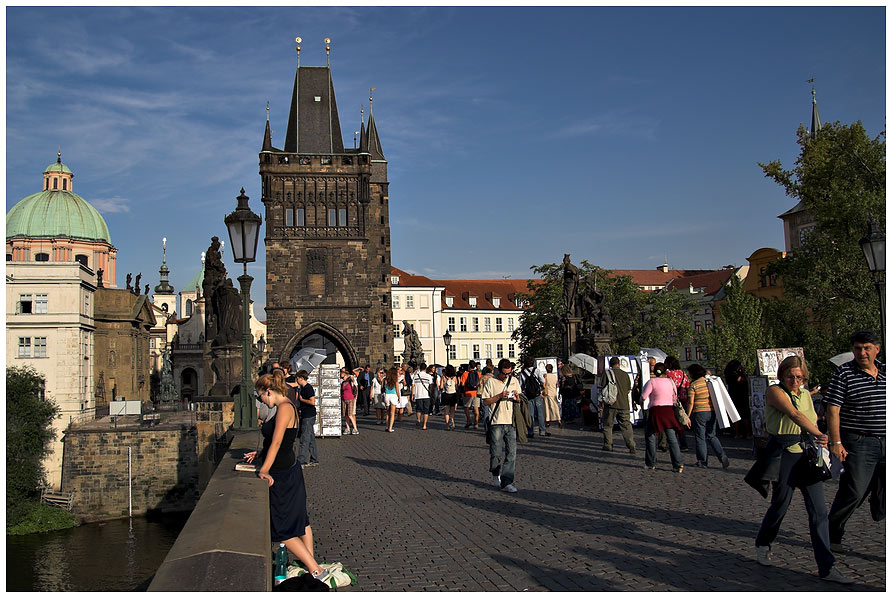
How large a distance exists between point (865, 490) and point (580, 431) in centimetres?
1220

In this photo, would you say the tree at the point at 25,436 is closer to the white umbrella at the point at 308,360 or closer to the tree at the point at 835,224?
the white umbrella at the point at 308,360

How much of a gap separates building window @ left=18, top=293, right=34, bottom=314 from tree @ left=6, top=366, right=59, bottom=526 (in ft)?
22.5

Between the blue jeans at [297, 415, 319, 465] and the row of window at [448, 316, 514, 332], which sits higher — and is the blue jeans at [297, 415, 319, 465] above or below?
below

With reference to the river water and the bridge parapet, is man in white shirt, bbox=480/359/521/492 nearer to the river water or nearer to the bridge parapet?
the bridge parapet

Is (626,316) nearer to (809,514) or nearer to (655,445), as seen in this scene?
(655,445)

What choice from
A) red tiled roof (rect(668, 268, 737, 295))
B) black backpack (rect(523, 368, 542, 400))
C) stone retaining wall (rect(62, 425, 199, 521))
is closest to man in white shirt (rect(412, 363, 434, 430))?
black backpack (rect(523, 368, 542, 400))

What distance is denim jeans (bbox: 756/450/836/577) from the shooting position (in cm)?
544

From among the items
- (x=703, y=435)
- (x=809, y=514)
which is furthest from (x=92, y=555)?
(x=809, y=514)

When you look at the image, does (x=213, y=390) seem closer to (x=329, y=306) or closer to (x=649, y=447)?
(x=649, y=447)

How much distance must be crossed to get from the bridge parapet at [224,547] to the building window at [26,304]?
46.9m

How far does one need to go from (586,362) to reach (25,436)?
30.0 meters

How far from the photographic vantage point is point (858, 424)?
5.87 m

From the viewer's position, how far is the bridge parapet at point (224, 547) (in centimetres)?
397

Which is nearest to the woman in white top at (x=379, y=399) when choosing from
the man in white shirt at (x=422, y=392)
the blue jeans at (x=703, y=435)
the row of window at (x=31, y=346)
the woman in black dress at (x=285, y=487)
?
the man in white shirt at (x=422, y=392)
